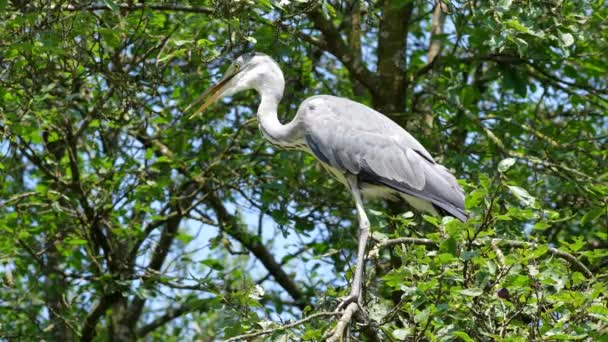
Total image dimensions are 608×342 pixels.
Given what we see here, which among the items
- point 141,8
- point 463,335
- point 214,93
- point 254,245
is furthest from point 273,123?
point 463,335

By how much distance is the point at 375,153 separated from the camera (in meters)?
6.22

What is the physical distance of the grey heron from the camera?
6.04m

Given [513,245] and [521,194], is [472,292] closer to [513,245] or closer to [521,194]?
[521,194]

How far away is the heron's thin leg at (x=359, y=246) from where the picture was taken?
189 inches

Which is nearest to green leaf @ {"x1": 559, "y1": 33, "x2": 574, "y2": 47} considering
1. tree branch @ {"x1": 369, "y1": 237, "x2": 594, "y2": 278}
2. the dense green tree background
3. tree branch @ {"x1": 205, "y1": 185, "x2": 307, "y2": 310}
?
the dense green tree background

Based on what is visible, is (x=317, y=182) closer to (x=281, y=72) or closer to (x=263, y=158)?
(x=263, y=158)

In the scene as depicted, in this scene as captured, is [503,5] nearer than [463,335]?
No

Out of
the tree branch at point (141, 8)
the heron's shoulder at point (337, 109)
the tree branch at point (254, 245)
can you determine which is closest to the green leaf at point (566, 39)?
the heron's shoulder at point (337, 109)

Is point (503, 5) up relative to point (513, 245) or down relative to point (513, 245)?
up

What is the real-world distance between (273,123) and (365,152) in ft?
2.24

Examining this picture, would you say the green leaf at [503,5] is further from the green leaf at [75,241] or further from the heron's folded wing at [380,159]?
the green leaf at [75,241]

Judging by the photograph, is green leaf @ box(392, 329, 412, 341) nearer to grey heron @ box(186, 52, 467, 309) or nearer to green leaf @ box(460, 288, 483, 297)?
green leaf @ box(460, 288, 483, 297)

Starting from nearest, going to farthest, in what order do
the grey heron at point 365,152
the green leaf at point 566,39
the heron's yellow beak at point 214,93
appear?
the green leaf at point 566,39
the grey heron at point 365,152
the heron's yellow beak at point 214,93

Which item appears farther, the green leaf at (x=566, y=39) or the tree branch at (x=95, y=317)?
the tree branch at (x=95, y=317)
